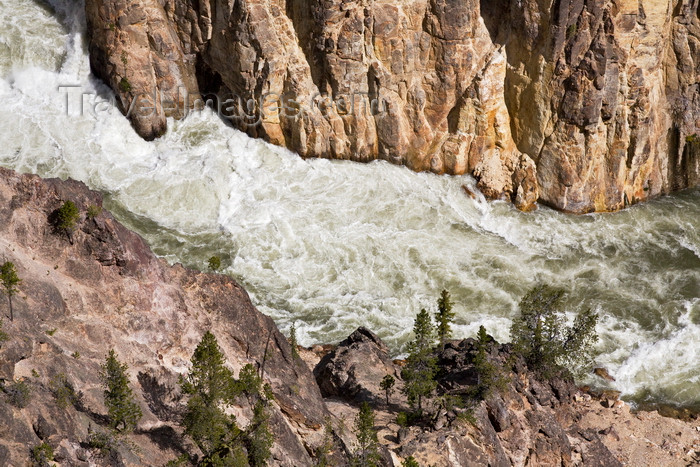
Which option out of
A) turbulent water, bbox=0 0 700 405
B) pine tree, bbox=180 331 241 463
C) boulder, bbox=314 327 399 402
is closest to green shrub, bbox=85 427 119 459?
pine tree, bbox=180 331 241 463

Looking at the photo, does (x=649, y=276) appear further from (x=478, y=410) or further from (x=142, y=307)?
(x=142, y=307)

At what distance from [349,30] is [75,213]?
2194 centimetres

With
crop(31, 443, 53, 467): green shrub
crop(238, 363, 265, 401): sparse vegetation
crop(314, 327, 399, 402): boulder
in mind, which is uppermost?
crop(31, 443, 53, 467): green shrub

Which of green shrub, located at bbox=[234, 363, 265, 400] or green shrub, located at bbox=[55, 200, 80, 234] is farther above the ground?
green shrub, located at bbox=[55, 200, 80, 234]

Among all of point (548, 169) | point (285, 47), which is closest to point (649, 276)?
point (548, 169)

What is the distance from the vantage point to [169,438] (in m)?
18.9

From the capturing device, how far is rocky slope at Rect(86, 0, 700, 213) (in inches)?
1517

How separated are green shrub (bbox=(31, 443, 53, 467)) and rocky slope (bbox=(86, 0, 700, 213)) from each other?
90.0ft

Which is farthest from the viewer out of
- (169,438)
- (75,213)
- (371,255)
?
(371,255)

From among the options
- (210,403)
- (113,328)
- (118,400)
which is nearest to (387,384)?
(210,403)

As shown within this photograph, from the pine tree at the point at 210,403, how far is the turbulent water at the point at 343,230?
1394 cm

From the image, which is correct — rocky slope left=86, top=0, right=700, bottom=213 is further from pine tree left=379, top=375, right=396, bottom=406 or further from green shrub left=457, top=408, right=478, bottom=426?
green shrub left=457, top=408, right=478, bottom=426

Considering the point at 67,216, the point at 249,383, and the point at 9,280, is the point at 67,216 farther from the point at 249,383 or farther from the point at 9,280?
the point at 249,383

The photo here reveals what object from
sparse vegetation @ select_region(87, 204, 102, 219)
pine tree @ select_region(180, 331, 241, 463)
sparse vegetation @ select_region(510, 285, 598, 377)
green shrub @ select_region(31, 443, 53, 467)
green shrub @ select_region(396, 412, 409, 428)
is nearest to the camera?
green shrub @ select_region(31, 443, 53, 467)
